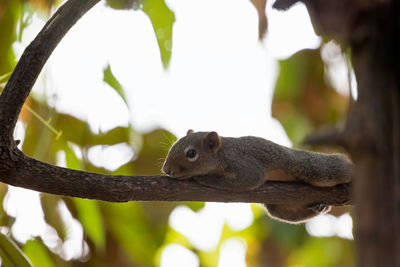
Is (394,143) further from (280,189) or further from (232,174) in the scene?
(232,174)

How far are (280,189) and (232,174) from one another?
646 millimetres

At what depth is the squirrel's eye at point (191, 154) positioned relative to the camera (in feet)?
16.2

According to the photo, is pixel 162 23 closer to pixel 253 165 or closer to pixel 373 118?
pixel 253 165

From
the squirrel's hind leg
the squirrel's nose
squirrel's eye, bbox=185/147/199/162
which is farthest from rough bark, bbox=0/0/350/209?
the squirrel's hind leg

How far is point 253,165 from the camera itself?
4914mm

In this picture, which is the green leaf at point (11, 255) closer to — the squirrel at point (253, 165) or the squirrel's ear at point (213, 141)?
the squirrel at point (253, 165)

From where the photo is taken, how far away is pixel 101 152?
5.90 m

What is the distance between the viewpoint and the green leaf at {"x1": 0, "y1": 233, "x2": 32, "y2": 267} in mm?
3566

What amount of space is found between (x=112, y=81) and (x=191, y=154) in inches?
37.7

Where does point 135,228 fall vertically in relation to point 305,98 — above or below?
below

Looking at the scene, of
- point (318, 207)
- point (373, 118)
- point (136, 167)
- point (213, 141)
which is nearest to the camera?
point (373, 118)

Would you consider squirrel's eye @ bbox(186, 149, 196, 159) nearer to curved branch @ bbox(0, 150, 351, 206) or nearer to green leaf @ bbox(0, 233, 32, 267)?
curved branch @ bbox(0, 150, 351, 206)

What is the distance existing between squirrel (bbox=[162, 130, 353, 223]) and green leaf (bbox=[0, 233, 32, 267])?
1359mm

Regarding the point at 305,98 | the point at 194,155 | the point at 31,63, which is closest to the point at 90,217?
the point at 194,155
